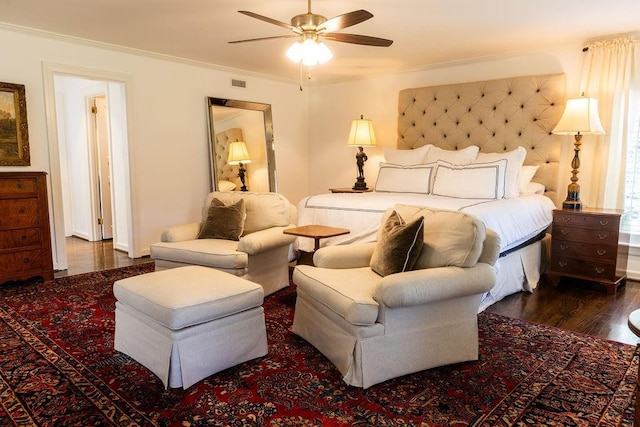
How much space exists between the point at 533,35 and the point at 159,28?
10.5ft

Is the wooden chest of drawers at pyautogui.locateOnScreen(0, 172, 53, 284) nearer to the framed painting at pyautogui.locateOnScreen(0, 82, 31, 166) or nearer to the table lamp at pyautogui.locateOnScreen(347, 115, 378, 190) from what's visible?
the framed painting at pyautogui.locateOnScreen(0, 82, 31, 166)

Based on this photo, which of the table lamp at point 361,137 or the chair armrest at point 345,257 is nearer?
the chair armrest at point 345,257

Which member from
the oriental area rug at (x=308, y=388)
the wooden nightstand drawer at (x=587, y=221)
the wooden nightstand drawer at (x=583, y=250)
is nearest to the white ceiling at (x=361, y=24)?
the wooden nightstand drawer at (x=587, y=221)

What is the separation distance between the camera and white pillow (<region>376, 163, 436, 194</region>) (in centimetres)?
423

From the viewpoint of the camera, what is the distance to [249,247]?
3.11m

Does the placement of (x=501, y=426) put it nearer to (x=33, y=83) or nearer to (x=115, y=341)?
(x=115, y=341)

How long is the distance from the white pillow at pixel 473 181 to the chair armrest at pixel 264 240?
58.9 inches

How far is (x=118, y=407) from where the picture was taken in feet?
6.15

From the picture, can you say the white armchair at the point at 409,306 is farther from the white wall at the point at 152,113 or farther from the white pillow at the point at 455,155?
the white wall at the point at 152,113

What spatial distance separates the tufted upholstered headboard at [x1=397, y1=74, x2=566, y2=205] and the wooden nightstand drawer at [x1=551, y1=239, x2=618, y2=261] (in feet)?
2.11

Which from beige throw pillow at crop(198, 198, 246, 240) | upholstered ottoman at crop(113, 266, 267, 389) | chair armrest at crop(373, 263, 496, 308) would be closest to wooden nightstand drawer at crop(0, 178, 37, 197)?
beige throw pillow at crop(198, 198, 246, 240)

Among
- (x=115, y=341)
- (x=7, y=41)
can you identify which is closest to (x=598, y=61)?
(x=115, y=341)

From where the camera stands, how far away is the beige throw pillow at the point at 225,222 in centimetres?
353

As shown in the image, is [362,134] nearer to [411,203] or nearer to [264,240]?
[411,203]
